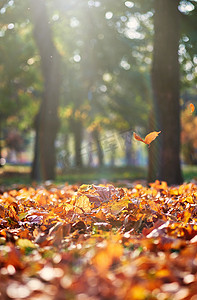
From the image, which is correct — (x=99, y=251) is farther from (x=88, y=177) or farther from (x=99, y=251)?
(x=88, y=177)

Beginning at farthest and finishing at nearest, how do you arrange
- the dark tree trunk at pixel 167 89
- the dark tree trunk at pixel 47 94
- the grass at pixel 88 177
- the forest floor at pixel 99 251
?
the grass at pixel 88 177 → the dark tree trunk at pixel 47 94 → the dark tree trunk at pixel 167 89 → the forest floor at pixel 99 251

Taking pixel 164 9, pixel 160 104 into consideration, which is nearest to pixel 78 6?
pixel 164 9

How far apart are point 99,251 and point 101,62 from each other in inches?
538

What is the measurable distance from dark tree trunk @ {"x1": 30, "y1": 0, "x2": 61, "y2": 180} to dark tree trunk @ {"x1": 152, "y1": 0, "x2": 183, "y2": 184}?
4.40 meters

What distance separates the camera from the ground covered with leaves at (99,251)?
137 centimetres

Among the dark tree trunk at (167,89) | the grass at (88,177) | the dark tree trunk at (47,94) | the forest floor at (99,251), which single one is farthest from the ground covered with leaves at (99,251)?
the dark tree trunk at (47,94)

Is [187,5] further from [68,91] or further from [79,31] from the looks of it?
[68,91]

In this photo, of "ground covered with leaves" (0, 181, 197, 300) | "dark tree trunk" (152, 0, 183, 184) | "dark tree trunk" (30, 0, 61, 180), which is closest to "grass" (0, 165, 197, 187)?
"dark tree trunk" (30, 0, 61, 180)

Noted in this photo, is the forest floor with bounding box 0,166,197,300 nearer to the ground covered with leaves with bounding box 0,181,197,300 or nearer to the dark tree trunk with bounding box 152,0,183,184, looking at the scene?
the ground covered with leaves with bounding box 0,181,197,300

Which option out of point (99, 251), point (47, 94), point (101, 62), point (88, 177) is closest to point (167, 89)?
point (47, 94)

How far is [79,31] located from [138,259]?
12.6 meters

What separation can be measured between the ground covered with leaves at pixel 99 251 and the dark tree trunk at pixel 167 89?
174 inches

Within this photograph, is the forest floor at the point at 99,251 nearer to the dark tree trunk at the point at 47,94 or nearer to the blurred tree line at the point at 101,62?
the blurred tree line at the point at 101,62

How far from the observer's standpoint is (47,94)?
1092cm
